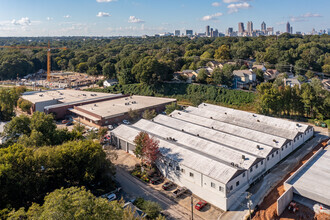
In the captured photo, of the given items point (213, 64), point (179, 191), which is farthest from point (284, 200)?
point (213, 64)

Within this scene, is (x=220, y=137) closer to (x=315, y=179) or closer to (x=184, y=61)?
(x=315, y=179)

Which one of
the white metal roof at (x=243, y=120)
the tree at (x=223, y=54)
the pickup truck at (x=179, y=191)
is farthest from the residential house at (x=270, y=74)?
the pickup truck at (x=179, y=191)

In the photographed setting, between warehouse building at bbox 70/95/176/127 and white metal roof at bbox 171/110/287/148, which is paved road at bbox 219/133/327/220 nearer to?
white metal roof at bbox 171/110/287/148

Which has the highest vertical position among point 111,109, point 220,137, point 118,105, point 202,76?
Answer: point 202,76

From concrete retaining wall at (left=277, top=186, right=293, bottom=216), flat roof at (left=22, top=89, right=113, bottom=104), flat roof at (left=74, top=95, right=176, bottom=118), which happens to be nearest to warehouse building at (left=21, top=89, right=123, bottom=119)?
flat roof at (left=22, top=89, right=113, bottom=104)

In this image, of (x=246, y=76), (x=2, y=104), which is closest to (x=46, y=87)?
(x=2, y=104)

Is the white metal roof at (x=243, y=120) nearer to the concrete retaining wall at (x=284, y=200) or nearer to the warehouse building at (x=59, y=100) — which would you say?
the concrete retaining wall at (x=284, y=200)
